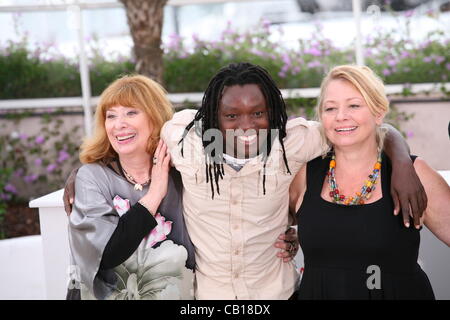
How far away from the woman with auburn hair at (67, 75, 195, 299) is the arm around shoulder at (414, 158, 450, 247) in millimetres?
1032

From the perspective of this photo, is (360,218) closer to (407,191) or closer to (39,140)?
(407,191)

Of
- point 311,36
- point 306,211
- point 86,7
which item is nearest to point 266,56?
point 311,36

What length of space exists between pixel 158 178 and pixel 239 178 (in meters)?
0.38

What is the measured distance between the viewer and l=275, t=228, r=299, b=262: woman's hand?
2490 mm

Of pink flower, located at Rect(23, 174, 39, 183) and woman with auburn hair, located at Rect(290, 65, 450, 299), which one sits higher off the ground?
woman with auburn hair, located at Rect(290, 65, 450, 299)

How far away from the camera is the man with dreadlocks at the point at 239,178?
231cm

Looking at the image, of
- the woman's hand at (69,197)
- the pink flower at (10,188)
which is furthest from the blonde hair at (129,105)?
the pink flower at (10,188)

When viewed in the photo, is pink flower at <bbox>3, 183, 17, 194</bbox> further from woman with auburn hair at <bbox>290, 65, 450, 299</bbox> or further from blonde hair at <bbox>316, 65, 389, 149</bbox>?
blonde hair at <bbox>316, 65, 389, 149</bbox>

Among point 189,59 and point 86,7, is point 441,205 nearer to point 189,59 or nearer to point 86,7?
point 189,59

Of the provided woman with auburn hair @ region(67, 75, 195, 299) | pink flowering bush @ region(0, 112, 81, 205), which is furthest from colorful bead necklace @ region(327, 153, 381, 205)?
pink flowering bush @ region(0, 112, 81, 205)

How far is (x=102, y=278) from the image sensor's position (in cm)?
248

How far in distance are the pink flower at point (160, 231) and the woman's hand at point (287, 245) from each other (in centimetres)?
48

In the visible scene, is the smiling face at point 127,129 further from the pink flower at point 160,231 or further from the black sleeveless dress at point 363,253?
the black sleeveless dress at point 363,253

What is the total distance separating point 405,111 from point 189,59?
2.39 meters
